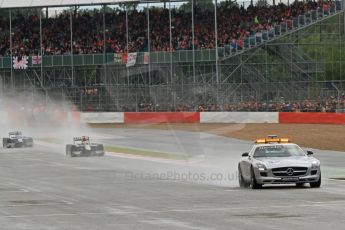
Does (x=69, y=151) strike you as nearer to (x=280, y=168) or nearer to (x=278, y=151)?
(x=278, y=151)

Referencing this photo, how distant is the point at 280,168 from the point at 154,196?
10.5 ft

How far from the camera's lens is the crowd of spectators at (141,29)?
72.7 m

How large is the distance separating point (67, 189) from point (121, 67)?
47107 mm

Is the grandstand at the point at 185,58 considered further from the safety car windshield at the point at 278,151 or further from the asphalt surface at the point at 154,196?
the safety car windshield at the point at 278,151

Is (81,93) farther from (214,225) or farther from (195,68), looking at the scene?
(214,225)

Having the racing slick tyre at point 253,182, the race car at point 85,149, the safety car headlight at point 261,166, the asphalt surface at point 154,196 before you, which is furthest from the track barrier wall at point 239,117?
the safety car headlight at point 261,166

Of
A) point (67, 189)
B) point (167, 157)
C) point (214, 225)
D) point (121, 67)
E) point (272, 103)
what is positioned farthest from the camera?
point (121, 67)

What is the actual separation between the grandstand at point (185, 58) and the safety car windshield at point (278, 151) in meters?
35.1

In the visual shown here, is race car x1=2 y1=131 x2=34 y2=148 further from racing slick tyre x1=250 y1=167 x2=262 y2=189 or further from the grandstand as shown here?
racing slick tyre x1=250 y1=167 x2=262 y2=189

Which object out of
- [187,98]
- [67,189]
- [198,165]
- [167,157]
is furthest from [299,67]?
[67,189]

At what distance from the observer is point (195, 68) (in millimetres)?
71562

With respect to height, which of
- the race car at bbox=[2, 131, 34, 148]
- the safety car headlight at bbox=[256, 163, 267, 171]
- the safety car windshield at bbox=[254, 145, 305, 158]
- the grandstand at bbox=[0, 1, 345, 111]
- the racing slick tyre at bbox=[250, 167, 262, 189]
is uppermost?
the grandstand at bbox=[0, 1, 345, 111]

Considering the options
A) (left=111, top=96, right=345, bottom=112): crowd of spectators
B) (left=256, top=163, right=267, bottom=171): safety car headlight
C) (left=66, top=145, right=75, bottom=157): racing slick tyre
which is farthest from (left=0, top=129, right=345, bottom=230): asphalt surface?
(left=111, top=96, right=345, bottom=112): crowd of spectators

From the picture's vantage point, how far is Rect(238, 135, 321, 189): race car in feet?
77.0
